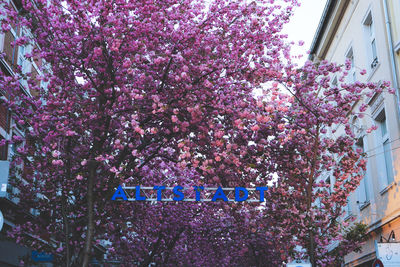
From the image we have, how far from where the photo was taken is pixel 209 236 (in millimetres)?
27500

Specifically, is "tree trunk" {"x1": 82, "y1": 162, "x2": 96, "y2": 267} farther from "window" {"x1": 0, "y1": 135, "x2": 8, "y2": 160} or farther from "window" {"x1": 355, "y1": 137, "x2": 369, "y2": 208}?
"window" {"x1": 355, "y1": 137, "x2": 369, "y2": 208}

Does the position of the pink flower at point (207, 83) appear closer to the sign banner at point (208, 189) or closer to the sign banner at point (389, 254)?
the sign banner at point (208, 189)

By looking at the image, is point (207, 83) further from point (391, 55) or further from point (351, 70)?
point (351, 70)

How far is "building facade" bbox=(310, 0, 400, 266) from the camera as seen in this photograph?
15695mm

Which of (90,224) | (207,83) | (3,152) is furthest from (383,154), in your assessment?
(3,152)

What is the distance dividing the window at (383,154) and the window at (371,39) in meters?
1.92

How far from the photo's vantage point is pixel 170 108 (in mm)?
12570

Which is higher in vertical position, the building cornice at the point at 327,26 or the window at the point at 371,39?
the building cornice at the point at 327,26

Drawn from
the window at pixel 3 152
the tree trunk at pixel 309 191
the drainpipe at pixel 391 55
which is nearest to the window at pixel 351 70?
the drainpipe at pixel 391 55

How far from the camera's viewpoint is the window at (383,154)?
1686 cm

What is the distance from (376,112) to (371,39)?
2.99m

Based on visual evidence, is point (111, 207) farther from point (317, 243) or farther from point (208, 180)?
point (317, 243)

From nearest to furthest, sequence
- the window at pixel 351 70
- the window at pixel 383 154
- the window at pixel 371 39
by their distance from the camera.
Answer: the window at pixel 383 154 < the window at pixel 371 39 < the window at pixel 351 70

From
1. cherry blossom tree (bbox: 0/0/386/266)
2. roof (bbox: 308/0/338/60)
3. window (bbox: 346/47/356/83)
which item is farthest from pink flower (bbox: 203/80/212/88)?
roof (bbox: 308/0/338/60)
